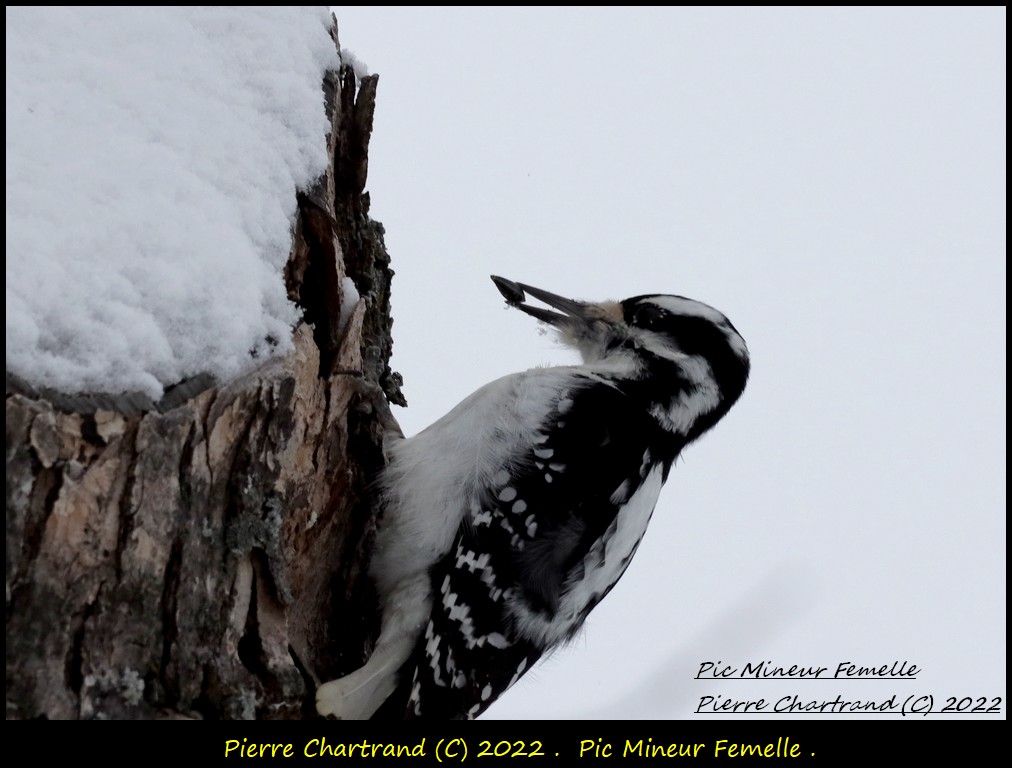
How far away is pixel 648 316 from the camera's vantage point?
3.34 m

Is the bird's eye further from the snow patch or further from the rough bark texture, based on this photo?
the snow patch

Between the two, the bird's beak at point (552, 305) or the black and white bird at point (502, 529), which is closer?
the black and white bird at point (502, 529)

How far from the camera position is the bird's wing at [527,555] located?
102 inches

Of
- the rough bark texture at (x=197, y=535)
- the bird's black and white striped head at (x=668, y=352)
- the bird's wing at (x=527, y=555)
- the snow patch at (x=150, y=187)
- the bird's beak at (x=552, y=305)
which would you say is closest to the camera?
the rough bark texture at (x=197, y=535)

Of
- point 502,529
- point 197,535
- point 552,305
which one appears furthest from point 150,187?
point 552,305

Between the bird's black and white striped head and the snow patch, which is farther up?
the snow patch

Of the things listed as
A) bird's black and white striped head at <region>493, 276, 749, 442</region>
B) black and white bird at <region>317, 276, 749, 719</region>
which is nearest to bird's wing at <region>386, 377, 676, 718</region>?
black and white bird at <region>317, 276, 749, 719</region>

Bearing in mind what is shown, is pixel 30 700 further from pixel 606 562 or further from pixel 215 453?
pixel 606 562

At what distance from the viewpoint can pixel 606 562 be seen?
115 inches

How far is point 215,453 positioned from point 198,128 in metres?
0.78

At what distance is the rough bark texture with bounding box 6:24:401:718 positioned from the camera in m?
1.66

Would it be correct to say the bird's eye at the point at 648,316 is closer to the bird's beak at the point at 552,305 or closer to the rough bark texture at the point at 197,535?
the bird's beak at the point at 552,305

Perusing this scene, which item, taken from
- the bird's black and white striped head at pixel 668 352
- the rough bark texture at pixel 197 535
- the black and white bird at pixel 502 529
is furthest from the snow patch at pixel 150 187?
the bird's black and white striped head at pixel 668 352

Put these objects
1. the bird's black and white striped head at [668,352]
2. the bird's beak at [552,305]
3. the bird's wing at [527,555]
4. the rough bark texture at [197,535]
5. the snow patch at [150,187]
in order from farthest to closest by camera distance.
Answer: the bird's beak at [552,305]
the bird's black and white striped head at [668,352]
the bird's wing at [527,555]
the snow patch at [150,187]
the rough bark texture at [197,535]
